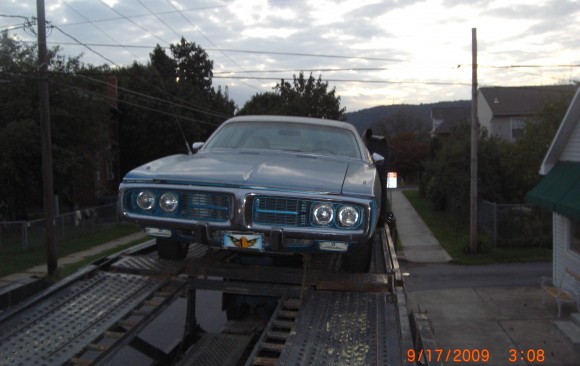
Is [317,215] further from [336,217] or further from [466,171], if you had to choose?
[466,171]

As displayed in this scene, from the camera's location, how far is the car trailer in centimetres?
299

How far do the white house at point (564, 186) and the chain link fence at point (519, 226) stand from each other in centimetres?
585

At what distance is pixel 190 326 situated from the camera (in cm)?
466

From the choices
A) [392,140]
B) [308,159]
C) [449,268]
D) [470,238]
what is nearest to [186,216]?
[308,159]

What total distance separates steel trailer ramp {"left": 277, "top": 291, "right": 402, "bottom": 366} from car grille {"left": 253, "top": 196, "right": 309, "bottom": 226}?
0.54 meters

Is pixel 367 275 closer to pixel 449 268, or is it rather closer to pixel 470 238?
pixel 449 268

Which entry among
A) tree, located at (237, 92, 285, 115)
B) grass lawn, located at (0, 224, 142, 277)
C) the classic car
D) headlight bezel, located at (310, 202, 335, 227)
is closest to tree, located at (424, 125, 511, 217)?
grass lawn, located at (0, 224, 142, 277)

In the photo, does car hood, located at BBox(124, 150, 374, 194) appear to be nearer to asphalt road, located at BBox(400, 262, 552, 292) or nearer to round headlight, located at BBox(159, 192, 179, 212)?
round headlight, located at BBox(159, 192, 179, 212)

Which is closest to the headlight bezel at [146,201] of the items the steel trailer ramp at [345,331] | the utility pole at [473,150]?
the steel trailer ramp at [345,331]

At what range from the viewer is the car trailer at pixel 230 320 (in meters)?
2.99

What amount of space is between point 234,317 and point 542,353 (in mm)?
5959

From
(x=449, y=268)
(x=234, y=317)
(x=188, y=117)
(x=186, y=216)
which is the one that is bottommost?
(x=449, y=268)

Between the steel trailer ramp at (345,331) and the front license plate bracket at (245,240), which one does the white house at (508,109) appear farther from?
the front license plate bracket at (245,240)

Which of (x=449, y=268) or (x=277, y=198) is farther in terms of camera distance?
(x=449, y=268)
